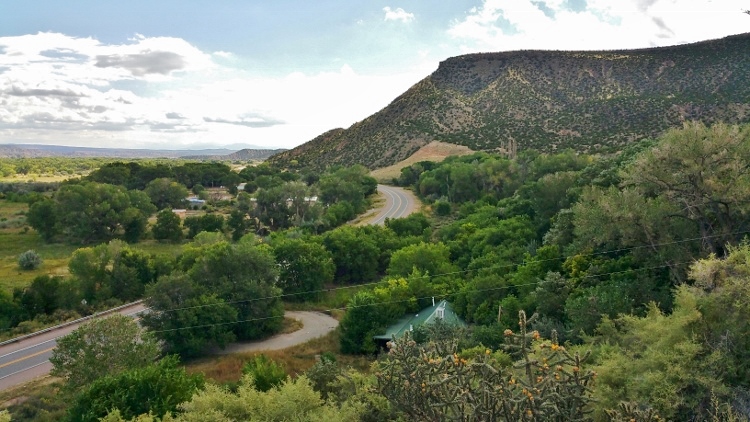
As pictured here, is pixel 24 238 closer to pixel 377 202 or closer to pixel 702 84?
pixel 377 202

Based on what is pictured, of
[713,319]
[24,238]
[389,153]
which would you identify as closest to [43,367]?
[713,319]

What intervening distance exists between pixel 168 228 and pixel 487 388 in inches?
2028

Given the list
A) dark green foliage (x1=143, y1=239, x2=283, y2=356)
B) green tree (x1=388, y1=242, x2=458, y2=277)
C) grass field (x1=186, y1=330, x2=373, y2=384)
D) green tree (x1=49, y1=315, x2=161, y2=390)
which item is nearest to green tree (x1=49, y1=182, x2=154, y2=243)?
dark green foliage (x1=143, y1=239, x2=283, y2=356)

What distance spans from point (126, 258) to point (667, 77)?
7996cm

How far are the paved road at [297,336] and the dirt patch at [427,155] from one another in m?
57.2

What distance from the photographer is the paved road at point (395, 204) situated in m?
56.7

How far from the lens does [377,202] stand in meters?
68.3

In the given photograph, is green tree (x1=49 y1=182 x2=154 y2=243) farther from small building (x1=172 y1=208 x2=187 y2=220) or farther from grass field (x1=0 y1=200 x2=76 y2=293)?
small building (x1=172 y1=208 x2=187 y2=220)

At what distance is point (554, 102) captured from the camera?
283 ft

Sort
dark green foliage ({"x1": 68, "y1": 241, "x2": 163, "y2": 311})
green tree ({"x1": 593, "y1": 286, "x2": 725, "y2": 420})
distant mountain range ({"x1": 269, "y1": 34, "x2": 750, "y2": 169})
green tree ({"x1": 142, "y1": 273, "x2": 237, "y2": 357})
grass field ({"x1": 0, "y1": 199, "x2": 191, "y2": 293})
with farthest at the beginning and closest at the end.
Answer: distant mountain range ({"x1": 269, "y1": 34, "x2": 750, "y2": 169}) → grass field ({"x1": 0, "y1": 199, "x2": 191, "y2": 293}) → dark green foliage ({"x1": 68, "y1": 241, "x2": 163, "y2": 311}) → green tree ({"x1": 142, "y1": 273, "x2": 237, "y2": 357}) → green tree ({"x1": 593, "y1": 286, "x2": 725, "y2": 420})

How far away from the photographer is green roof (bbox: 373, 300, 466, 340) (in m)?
23.9

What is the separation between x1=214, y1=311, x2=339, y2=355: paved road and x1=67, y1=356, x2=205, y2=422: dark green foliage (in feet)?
37.5

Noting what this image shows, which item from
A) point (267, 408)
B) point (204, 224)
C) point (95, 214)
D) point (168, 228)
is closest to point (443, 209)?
point (204, 224)

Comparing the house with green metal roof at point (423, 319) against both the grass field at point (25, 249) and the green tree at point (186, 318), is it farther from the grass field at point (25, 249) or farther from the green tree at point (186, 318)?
the grass field at point (25, 249)
